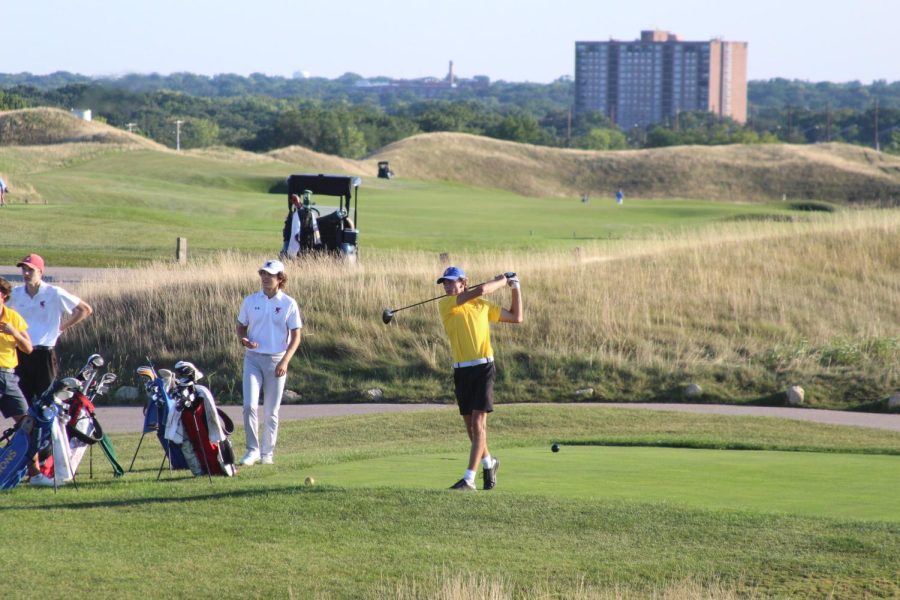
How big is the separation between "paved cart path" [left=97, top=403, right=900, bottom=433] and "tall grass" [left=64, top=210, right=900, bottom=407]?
664mm

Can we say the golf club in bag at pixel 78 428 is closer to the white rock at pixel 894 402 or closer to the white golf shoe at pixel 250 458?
the white golf shoe at pixel 250 458

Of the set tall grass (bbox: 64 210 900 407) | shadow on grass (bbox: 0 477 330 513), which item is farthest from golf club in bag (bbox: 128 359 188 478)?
tall grass (bbox: 64 210 900 407)

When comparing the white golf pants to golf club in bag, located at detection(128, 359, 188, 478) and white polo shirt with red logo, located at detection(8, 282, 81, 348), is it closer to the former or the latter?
golf club in bag, located at detection(128, 359, 188, 478)

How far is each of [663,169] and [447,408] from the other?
10388 cm

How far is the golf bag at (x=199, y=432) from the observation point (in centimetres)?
1168

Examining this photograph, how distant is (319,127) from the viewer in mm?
146250

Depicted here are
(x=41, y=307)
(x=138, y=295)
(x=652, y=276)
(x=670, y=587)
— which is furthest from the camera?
(x=652, y=276)

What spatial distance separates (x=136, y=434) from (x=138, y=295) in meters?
6.92

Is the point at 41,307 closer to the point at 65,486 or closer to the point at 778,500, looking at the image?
the point at 65,486

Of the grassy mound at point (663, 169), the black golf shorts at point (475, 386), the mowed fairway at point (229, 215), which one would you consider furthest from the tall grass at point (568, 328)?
the grassy mound at point (663, 169)

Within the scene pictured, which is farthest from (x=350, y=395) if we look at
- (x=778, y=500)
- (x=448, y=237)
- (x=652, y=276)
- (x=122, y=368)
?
(x=448, y=237)

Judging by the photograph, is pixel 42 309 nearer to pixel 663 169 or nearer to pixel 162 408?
pixel 162 408

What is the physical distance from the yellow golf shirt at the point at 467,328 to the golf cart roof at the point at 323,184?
17857 mm

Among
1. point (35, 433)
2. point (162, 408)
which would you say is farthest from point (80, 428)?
point (162, 408)
